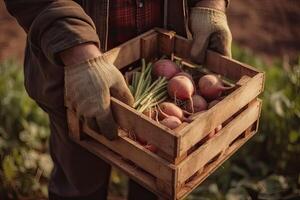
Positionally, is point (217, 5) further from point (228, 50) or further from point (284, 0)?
point (284, 0)

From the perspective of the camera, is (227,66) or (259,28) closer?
(227,66)

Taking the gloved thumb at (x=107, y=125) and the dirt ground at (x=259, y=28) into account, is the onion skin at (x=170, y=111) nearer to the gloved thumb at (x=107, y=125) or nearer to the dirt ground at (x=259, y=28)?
the gloved thumb at (x=107, y=125)

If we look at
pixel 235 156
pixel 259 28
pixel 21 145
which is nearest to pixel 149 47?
pixel 235 156

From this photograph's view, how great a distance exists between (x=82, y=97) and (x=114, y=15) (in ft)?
1.61

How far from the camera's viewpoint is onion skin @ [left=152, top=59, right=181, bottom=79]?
2.19m

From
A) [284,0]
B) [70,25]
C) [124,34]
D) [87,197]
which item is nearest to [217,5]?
[124,34]

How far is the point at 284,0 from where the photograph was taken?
18.2ft

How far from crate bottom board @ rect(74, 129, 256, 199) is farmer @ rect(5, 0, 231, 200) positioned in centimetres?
14

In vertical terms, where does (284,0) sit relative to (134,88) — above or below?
below

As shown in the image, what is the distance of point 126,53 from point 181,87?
292 millimetres

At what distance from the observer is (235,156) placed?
3264 mm

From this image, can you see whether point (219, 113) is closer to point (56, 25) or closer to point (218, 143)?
point (218, 143)

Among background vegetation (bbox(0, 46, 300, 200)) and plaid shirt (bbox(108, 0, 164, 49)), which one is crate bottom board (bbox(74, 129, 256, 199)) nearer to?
plaid shirt (bbox(108, 0, 164, 49))

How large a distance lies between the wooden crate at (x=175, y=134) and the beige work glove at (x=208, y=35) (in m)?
0.04
